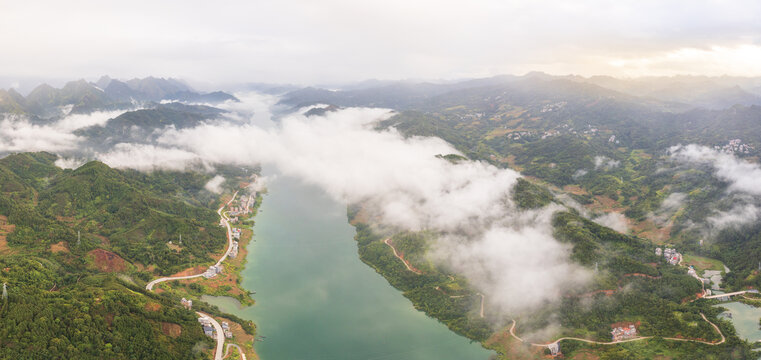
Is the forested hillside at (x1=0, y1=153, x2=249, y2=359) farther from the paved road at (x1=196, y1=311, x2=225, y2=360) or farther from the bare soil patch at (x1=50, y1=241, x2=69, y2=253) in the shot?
the paved road at (x1=196, y1=311, x2=225, y2=360)

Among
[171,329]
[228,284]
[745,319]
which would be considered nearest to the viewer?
[171,329]

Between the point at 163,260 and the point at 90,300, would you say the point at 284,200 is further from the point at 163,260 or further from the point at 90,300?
the point at 90,300

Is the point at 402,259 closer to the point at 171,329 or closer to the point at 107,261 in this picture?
the point at 171,329

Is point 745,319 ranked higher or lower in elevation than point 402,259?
higher

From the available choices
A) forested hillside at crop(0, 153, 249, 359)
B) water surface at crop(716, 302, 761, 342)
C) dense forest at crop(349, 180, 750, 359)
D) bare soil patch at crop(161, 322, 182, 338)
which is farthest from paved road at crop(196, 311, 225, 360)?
water surface at crop(716, 302, 761, 342)

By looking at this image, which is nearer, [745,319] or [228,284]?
[745,319]

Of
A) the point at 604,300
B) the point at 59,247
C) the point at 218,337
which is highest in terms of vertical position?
the point at 59,247

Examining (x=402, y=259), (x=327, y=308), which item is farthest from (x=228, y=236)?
(x=402, y=259)

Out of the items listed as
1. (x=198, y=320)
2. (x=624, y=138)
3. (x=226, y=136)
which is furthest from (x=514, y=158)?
(x=198, y=320)

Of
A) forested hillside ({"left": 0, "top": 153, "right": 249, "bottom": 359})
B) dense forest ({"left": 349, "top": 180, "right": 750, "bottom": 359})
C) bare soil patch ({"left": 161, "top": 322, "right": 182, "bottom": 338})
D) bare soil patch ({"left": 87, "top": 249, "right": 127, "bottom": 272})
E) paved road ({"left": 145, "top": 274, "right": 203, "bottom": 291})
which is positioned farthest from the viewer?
bare soil patch ({"left": 87, "top": 249, "right": 127, "bottom": 272})
